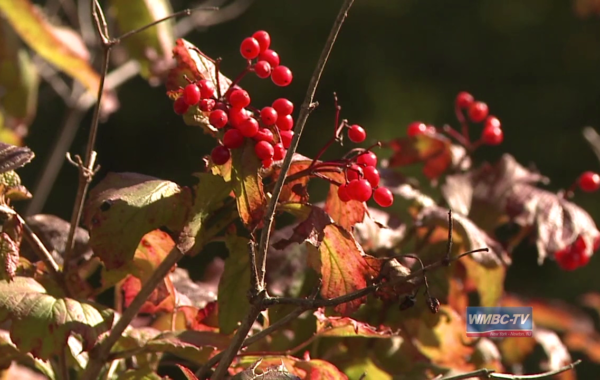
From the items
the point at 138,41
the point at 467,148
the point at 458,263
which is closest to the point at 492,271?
the point at 458,263

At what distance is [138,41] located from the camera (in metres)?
1.60

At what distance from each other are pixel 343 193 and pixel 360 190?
3cm

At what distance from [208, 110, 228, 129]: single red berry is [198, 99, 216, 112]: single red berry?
0.02 meters

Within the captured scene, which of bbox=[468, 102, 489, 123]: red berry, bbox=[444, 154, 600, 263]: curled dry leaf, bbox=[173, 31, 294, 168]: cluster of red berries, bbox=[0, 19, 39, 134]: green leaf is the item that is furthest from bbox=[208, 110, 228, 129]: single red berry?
bbox=[0, 19, 39, 134]: green leaf

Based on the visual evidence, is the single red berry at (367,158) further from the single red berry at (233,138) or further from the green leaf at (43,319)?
the green leaf at (43,319)

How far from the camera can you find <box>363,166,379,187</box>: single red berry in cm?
78

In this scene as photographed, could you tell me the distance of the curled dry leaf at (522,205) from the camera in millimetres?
1124

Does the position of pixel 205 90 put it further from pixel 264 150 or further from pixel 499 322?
pixel 499 322

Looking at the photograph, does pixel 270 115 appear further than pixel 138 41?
No

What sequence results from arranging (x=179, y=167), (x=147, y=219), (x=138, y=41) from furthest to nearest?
1. (x=179, y=167)
2. (x=138, y=41)
3. (x=147, y=219)

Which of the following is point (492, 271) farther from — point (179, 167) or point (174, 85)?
point (179, 167)

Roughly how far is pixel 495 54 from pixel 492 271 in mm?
3889

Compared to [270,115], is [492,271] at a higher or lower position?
lower

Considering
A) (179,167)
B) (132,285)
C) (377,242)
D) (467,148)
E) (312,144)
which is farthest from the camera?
(179,167)
